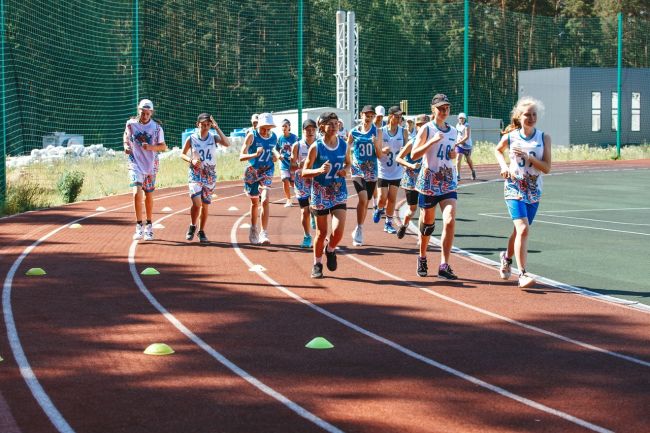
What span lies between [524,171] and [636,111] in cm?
4515

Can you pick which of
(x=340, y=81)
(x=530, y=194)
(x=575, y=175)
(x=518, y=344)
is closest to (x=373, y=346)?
(x=518, y=344)

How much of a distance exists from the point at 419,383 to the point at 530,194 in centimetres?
449

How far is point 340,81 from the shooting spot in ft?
124

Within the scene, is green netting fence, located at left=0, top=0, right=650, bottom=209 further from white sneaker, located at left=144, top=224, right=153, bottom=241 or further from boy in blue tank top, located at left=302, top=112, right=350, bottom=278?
boy in blue tank top, located at left=302, top=112, right=350, bottom=278

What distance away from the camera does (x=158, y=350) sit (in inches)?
306

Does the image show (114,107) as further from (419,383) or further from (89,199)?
(419,383)

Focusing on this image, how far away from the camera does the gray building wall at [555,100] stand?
52.2m

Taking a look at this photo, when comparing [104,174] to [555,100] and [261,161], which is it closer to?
[261,161]

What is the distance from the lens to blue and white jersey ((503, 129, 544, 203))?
10797 millimetres

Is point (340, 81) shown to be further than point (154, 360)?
Yes

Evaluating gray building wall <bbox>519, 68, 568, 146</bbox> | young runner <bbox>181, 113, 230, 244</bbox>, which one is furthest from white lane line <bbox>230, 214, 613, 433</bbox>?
gray building wall <bbox>519, 68, 568, 146</bbox>

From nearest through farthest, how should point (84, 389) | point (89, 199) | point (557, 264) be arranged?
point (84, 389) < point (557, 264) < point (89, 199)

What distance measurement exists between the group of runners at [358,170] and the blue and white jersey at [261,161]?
15 mm

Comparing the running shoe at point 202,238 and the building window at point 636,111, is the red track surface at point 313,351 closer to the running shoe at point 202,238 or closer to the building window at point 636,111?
the running shoe at point 202,238
